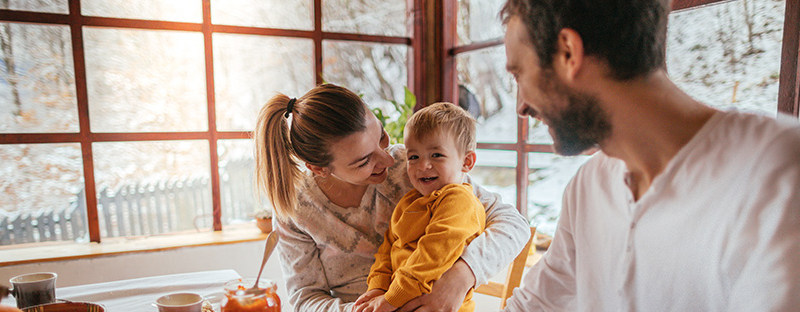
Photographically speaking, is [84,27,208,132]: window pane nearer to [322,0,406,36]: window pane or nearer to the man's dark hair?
[322,0,406,36]: window pane

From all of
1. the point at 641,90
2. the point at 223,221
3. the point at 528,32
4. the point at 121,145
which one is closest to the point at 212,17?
the point at 121,145

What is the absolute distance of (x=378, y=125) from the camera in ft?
4.69

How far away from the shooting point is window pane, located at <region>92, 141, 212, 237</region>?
2.62m

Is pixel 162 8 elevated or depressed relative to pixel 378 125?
elevated

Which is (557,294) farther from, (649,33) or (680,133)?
(649,33)

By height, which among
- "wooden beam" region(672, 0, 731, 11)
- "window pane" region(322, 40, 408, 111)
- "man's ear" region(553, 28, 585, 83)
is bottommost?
"man's ear" region(553, 28, 585, 83)

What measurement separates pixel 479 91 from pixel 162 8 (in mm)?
1942

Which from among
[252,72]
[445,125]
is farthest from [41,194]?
[445,125]

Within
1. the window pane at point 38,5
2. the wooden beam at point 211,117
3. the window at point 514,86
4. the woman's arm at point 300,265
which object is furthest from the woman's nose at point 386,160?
the window pane at point 38,5

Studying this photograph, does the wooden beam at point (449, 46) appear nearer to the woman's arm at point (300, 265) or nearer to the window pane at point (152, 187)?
the window pane at point (152, 187)

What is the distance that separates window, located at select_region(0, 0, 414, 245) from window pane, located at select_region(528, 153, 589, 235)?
4.49 ft

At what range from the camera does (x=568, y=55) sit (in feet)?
2.50

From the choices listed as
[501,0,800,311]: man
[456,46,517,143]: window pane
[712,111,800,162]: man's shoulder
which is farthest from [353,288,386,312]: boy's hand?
[456,46,517,143]: window pane

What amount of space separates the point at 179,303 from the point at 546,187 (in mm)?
2113
